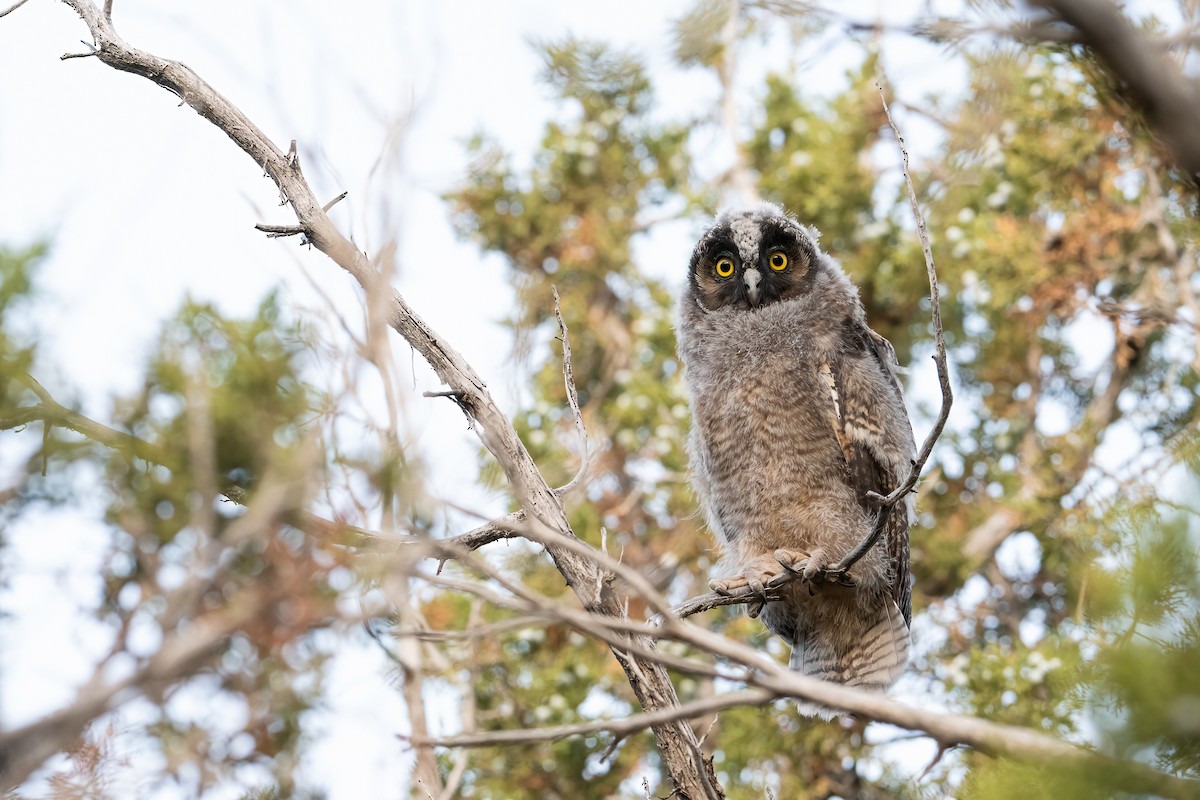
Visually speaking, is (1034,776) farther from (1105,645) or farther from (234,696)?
(234,696)

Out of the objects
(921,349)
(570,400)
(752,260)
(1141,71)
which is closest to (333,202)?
(570,400)

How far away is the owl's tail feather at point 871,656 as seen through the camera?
410 cm

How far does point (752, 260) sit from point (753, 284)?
0.13 meters

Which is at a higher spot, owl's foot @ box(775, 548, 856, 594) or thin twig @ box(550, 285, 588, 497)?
thin twig @ box(550, 285, 588, 497)

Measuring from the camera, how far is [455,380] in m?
3.05

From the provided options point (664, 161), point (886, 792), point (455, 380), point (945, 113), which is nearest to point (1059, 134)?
point (945, 113)

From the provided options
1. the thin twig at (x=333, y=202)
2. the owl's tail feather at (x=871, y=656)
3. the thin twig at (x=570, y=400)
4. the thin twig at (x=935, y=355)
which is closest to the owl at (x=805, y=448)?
the owl's tail feather at (x=871, y=656)

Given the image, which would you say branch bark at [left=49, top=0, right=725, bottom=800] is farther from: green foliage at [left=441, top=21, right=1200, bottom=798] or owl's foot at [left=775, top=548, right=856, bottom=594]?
green foliage at [left=441, top=21, right=1200, bottom=798]

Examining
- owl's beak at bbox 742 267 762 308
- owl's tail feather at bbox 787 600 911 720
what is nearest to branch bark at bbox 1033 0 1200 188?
owl's tail feather at bbox 787 600 911 720

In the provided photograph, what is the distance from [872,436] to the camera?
4.15m

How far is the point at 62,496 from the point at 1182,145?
4.39 metres

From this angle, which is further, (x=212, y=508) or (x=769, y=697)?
(x=212, y=508)

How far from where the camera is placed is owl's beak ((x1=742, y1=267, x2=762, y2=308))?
4.53 meters

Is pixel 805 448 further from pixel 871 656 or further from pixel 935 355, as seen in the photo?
pixel 935 355
